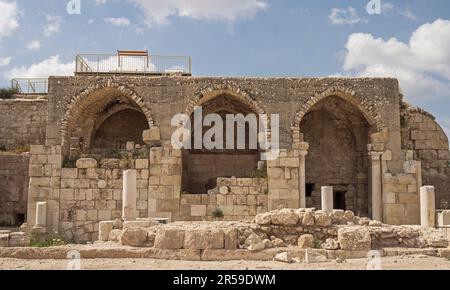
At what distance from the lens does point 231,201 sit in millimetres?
15953

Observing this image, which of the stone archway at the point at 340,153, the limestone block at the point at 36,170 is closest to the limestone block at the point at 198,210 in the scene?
the stone archway at the point at 340,153

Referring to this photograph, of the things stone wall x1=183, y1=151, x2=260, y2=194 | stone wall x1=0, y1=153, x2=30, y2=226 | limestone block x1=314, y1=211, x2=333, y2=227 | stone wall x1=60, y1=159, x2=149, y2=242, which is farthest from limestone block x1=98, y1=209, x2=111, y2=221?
limestone block x1=314, y1=211, x2=333, y2=227

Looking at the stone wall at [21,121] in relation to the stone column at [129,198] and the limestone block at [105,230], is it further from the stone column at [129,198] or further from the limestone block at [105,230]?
the limestone block at [105,230]

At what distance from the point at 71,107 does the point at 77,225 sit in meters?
4.11

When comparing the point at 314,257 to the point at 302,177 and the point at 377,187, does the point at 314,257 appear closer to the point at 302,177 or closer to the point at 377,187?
the point at 302,177

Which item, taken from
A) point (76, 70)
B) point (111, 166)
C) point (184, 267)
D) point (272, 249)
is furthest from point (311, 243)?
point (76, 70)

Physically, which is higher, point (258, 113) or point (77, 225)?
point (258, 113)

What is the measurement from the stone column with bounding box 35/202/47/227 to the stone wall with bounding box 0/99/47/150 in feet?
17.1

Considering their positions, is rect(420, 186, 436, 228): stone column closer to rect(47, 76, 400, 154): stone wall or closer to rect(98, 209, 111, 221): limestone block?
rect(47, 76, 400, 154): stone wall

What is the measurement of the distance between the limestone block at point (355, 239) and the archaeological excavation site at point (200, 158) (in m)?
4.29

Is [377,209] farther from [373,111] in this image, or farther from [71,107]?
[71,107]

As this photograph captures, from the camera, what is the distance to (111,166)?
16.2m

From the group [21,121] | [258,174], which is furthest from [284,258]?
[21,121]

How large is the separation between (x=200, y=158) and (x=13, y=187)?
7.59 m
